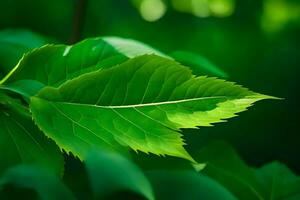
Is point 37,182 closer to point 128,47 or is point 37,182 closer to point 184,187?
point 184,187

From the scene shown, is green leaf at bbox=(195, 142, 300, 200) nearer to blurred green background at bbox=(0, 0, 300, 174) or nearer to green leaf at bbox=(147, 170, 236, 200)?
green leaf at bbox=(147, 170, 236, 200)

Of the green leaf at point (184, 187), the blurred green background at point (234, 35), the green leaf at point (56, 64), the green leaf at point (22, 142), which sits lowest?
the blurred green background at point (234, 35)

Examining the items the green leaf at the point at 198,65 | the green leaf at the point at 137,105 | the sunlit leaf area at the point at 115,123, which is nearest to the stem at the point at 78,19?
the sunlit leaf area at the point at 115,123

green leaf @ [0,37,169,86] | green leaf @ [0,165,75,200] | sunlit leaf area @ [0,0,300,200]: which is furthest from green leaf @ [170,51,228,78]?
green leaf @ [0,165,75,200]

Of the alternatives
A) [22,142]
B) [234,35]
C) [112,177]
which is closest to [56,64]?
[22,142]

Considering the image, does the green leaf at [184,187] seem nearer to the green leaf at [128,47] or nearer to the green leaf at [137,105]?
the green leaf at [137,105]

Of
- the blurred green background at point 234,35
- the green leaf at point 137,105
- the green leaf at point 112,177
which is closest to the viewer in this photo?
the green leaf at point 112,177
